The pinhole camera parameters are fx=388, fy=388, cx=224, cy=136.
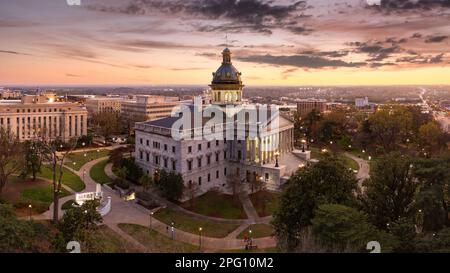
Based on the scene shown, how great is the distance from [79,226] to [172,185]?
2150cm

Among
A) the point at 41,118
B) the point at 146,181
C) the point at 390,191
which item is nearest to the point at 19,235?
the point at 146,181

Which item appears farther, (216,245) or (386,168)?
(216,245)

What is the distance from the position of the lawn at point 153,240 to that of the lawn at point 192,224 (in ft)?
9.61

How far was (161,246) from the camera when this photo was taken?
34.6 metres

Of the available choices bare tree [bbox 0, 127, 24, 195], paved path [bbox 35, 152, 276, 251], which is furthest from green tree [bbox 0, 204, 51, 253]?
bare tree [bbox 0, 127, 24, 195]

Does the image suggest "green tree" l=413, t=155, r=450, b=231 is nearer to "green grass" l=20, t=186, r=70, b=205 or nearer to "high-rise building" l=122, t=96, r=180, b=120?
"green grass" l=20, t=186, r=70, b=205

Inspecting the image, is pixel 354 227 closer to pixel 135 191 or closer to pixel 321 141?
pixel 135 191

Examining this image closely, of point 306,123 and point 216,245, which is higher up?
point 306,123

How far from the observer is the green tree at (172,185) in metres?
45.9

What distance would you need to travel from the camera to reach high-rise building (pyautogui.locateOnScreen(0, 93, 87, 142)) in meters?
81.9

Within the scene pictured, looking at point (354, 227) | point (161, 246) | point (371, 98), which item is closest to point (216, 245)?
point (161, 246)

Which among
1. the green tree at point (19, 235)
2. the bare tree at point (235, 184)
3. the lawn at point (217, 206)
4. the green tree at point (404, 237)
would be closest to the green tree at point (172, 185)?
the lawn at point (217, 206)

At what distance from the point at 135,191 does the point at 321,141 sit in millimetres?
47215
